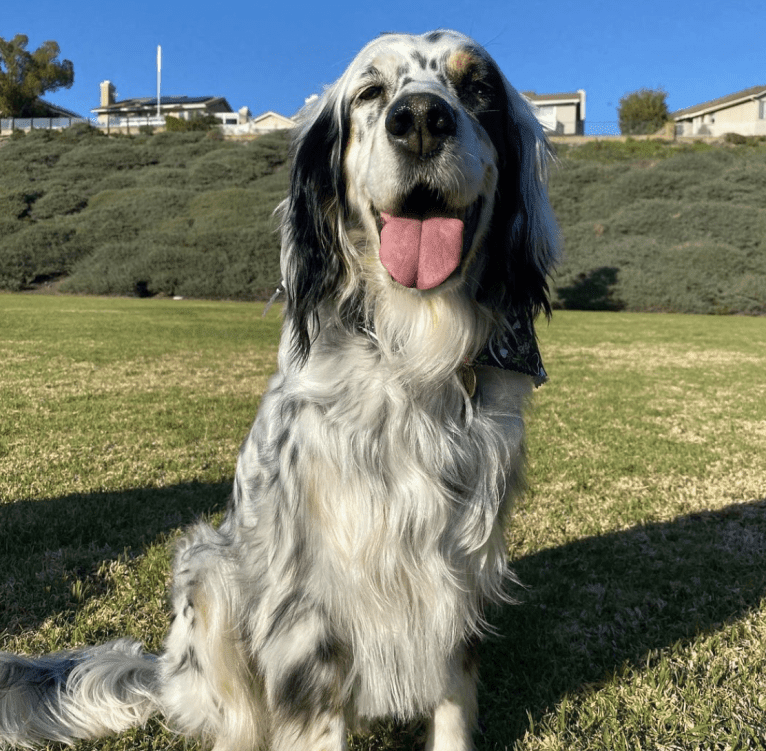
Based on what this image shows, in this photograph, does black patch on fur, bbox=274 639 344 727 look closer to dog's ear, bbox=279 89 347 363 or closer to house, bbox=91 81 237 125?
dog's ear, bbox=279 89 347 363

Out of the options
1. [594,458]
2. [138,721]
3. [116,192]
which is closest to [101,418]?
[594,458]

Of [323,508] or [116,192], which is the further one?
[116,192]

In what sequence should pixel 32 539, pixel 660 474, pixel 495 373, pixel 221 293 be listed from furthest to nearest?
pixel 221 293
pixel 660 474
pixel 32 539
pixel 495 373

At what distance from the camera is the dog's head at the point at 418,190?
2.22 m

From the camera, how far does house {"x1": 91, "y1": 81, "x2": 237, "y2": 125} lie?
256 ft

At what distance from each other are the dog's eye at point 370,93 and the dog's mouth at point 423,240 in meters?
0.46

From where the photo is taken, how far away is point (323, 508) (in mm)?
2213

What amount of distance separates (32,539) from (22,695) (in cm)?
190

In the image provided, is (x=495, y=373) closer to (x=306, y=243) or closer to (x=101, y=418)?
(x=306, y=243)

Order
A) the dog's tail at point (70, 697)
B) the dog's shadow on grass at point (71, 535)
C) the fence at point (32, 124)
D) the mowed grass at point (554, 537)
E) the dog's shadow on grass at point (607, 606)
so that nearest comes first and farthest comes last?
the dog's tail at point (70, 697), the mowed grass at point (554, 537), the dog's shadow on grass at point (607, 606), the dog's shadow on grass at point (71, 535), the fence at point (32, 124)

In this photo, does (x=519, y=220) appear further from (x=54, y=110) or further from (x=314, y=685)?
(x=54, y=110)

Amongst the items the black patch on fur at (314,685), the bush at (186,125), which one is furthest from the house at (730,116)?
the black patch on fur at (314,685)

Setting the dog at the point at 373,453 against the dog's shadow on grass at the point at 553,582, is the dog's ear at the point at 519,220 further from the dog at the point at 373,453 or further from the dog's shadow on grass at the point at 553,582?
the dog's shadow on grass at the point at 553,582

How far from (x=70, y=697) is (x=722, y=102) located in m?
73.8
